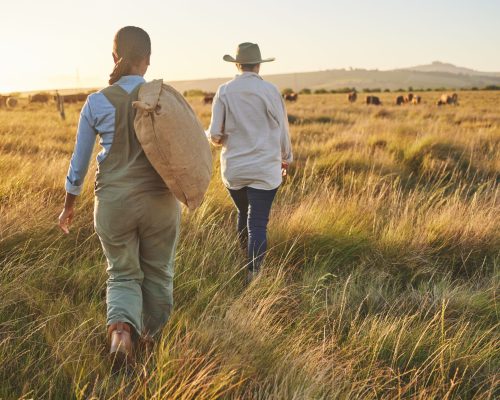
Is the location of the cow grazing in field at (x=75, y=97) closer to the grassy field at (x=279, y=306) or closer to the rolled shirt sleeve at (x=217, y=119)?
the grassy field at (x=279, y=306)

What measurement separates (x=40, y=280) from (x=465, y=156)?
26.5 ft

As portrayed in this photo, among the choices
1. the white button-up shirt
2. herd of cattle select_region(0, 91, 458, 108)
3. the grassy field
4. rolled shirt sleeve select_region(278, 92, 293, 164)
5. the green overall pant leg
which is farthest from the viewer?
herd of cattle select_region(0, 91, 458, 108)

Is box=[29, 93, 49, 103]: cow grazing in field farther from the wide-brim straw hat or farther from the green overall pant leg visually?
the green overall pant leg

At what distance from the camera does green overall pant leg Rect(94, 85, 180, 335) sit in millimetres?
2480

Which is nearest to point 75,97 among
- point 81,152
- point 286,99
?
point 286,99

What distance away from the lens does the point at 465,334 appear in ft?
9.48

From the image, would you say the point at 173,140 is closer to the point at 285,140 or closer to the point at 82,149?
the point at 82,149

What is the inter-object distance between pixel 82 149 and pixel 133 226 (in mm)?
442

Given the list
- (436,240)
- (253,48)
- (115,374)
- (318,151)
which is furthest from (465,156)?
(115,374)

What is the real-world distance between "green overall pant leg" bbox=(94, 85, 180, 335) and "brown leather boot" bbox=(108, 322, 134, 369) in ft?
0.14


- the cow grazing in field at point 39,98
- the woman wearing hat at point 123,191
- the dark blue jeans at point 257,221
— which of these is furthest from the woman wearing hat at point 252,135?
the cow grazing in field at point 39,98

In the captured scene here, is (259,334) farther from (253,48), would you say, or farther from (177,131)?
(253,48)

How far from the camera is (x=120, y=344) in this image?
2.32 metres

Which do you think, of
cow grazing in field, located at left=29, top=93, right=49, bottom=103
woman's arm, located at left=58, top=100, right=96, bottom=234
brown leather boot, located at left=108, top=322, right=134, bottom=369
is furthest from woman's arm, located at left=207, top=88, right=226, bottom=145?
cow grazing in field, located at left=29, top=93, right=49, bottom=103
